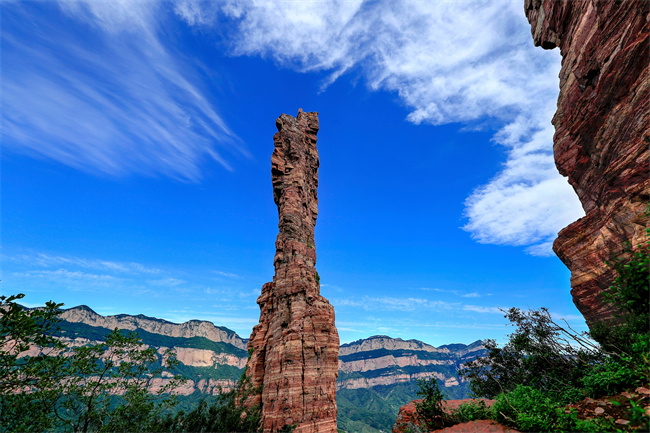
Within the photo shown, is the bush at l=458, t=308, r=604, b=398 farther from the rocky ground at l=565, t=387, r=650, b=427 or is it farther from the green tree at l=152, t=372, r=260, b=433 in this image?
the green tree at l=152, t=372, r=260, b=433

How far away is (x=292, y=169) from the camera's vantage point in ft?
160

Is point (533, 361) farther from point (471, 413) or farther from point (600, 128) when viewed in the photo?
point (600, 128)

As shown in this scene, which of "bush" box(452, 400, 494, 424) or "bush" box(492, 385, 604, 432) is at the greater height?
"bush" box(492, 385, 604, 432)

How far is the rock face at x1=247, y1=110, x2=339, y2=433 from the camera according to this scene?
32.1 m

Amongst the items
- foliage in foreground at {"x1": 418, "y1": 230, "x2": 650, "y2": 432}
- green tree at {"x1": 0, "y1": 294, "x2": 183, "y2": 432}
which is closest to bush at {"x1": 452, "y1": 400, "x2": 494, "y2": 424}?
foliage in foreground at {"x1": 418, "y1": 230, "x2": 650, "y2": 432}

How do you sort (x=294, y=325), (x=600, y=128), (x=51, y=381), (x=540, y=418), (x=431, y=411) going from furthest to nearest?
1. (x=294, y=325)
2. (x=600, y=128)
3. (x=431, y=411)
4. (x=51, y=381)
5. (x=540, y=418)

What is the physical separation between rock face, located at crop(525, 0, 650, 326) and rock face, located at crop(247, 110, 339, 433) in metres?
28.5

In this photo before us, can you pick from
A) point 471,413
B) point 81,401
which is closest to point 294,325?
point 81,401

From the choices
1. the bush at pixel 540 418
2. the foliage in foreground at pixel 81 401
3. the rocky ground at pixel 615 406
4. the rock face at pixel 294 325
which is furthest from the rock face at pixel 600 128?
the foliage in foreground at pixel 81 401

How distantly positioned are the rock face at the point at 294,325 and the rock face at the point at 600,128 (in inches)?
1123

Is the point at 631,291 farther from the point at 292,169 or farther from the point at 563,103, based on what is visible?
the point at 292,169

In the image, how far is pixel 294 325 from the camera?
35.6 metres

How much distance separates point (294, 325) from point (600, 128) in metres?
37.4

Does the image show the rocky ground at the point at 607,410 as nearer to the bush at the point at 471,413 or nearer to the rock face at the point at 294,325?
the bush at the point at 471,413
